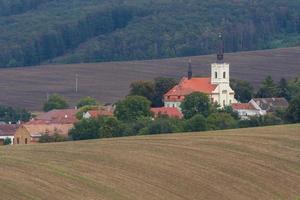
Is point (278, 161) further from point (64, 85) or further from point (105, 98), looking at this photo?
point (64, 85)

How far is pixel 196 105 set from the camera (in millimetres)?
100500

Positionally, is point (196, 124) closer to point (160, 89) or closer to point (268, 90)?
point (160, 89)

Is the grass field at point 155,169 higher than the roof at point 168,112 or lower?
lower

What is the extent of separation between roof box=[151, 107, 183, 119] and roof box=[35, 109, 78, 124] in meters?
4.90

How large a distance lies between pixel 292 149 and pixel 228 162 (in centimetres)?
600

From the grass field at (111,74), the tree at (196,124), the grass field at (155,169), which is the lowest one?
the grass field at (155,169)

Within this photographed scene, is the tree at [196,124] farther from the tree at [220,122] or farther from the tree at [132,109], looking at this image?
the tree at [132,109]

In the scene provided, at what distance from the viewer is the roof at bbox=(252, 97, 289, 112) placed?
355 ft

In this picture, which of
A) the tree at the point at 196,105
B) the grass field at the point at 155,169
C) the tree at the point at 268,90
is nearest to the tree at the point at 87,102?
the tree at the point at 268,90

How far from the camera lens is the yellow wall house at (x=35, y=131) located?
8919cm

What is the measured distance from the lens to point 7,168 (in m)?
46.4

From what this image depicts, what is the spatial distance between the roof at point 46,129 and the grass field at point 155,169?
99.4 ft

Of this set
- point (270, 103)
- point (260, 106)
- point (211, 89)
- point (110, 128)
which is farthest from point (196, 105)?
point (110, 128)

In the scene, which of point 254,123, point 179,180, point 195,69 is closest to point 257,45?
point 195,69
